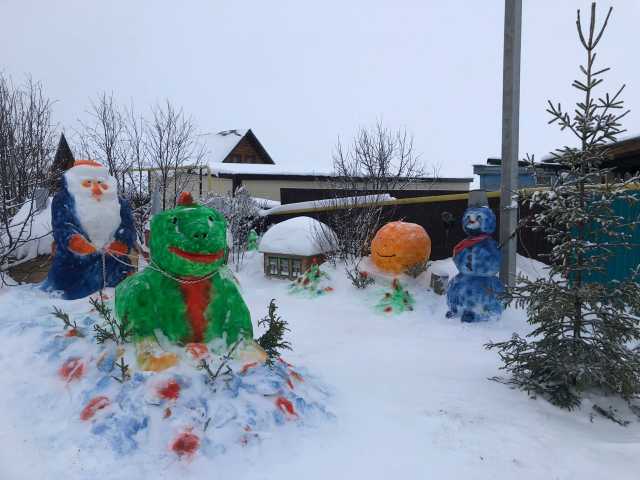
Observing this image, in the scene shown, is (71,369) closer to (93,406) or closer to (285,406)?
(93,406)

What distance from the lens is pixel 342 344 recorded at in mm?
6004

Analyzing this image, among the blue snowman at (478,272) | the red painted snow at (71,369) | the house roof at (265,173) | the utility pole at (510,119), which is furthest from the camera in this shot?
the house roof at (265,173)

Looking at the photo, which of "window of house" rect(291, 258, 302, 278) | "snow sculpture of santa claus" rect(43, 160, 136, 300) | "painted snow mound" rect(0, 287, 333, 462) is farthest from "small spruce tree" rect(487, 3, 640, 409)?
"window of house" rect(291, 258, 302, 278)

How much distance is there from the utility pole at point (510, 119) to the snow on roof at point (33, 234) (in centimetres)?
726

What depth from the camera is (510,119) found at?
7.36 meters

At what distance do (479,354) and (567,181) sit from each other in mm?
2287

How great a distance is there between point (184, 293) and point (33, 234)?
554 centimetres

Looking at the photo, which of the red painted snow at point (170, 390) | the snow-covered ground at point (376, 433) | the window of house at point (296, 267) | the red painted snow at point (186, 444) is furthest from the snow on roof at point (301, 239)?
the red painted snow at point (186, 444)

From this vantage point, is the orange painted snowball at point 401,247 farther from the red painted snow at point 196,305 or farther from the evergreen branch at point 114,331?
the evergreen branch at point 114,331

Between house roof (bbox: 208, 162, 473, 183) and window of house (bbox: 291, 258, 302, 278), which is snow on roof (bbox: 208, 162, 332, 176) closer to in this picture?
house roof (bbox: 208, 162, 473, 183)

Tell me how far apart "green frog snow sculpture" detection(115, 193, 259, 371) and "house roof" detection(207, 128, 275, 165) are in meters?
22.2

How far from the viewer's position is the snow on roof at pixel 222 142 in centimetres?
2616

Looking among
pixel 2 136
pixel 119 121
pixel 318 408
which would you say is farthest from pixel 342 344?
pixel 119 121

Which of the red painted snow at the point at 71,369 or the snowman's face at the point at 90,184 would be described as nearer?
the red painted snow at the point at 71,369
